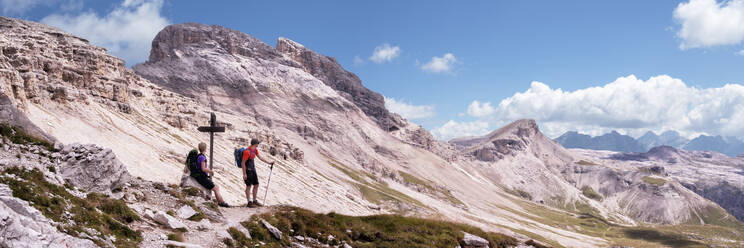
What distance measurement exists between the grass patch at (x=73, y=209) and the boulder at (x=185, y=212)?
2438 mm

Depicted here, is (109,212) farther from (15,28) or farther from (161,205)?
(15,28)

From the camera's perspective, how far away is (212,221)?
64.4 feet

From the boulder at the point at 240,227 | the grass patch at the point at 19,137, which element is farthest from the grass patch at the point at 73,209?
the boulder at the point at 240,227

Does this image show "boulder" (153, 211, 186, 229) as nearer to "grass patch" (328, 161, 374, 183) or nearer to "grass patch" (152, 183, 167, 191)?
"grass patch" (152, 183, 167, 191)

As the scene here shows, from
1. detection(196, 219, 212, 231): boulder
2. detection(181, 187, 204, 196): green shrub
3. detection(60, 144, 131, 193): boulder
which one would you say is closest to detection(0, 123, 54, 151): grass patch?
detection(60, 144, 131, 193): boulder

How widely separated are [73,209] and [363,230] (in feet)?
47.2

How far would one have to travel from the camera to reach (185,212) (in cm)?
1900

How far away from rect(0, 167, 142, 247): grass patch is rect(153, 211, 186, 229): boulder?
80 centimetres

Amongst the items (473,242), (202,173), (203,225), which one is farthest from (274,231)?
(473,242)

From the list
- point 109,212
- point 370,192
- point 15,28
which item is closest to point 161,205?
point 109,212

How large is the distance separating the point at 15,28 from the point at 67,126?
80.1 m

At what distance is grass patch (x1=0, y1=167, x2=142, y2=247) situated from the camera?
42.7 ft

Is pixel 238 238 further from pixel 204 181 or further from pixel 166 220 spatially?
pixel 204 181

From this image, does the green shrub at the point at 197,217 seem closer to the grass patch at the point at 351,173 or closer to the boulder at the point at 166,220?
the boulder at the point at 166,220
